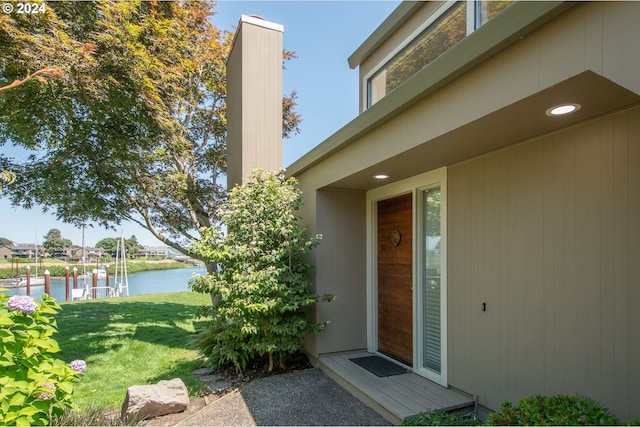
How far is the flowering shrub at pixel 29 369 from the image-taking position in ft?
8.37

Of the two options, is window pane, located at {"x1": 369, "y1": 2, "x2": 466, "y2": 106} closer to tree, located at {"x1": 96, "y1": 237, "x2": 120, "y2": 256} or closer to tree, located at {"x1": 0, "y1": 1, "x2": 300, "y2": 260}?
tree, located at {"x1": 0, "y1": 1, "x2": 300, "y2": 260}

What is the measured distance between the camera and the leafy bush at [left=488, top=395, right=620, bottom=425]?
6.43ft

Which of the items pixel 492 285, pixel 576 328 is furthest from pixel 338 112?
pixel 576 328

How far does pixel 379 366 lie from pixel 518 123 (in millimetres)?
3368

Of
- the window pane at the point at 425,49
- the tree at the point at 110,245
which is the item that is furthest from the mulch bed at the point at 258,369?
the tree at the point at 110,245

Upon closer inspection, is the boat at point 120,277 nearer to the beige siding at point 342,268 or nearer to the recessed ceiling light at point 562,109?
the beige siding at point 342,268

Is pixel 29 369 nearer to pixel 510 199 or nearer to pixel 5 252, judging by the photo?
pixel 510 199

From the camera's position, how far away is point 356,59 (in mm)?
7109

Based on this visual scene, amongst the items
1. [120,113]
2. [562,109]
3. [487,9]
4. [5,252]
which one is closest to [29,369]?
[562,109]

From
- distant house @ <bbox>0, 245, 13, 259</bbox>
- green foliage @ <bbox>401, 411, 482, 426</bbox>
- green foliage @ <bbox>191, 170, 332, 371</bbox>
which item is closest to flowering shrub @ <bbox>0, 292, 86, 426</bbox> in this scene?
green foliage @ <bbox>191, 170, 332, 371</bbox>

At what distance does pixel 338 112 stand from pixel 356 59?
2.29 metres

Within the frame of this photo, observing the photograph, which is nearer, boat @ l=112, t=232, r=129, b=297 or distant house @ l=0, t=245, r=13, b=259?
distant house @ l=0, t=245, r=13, b=259

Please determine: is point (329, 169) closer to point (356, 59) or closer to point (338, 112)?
point (356, 59)

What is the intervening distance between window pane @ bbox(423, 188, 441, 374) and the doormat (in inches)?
14.8
